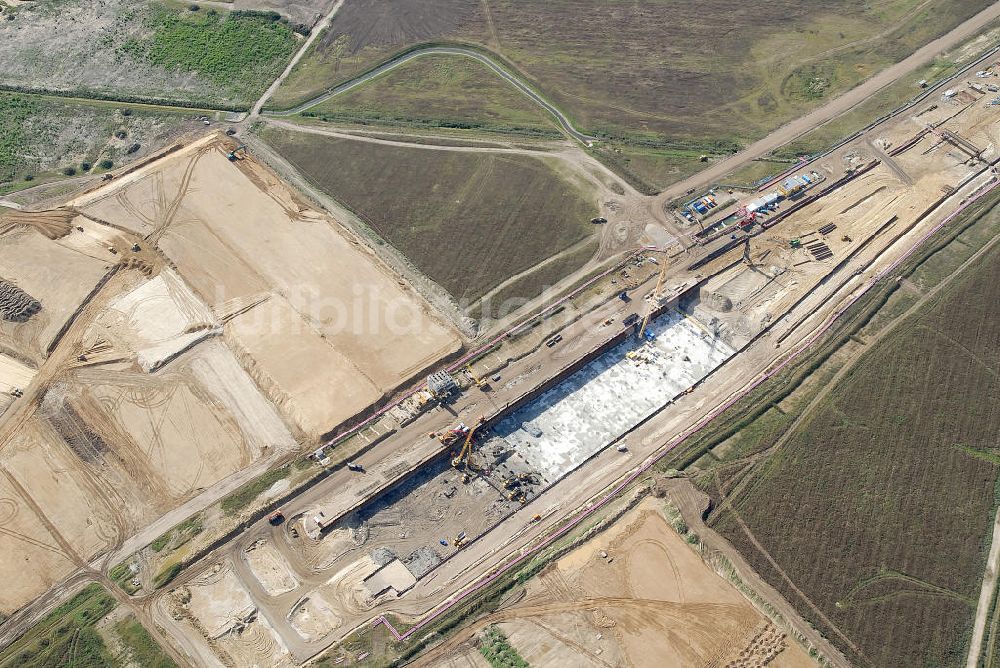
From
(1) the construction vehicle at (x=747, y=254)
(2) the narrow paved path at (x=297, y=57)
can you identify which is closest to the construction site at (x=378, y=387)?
(1) the construction vehicle at (x=747, y=254)

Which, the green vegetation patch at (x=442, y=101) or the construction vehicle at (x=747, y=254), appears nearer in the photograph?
the construction vehicle at (x=747, y=254)

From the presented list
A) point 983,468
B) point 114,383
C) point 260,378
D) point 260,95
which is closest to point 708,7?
point 260,95

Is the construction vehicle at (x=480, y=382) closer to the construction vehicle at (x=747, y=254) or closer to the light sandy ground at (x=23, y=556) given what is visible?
the construction vehicle at (x=747, y=254)

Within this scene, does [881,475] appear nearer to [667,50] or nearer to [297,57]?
[667,50]

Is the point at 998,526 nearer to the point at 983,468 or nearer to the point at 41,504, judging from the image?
the point at 983,468

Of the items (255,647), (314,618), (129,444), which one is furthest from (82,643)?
(314,618)

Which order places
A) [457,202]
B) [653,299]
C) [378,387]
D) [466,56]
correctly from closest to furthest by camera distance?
1. [378,387]
2. [653,299]
3. [457,202]
4. [466,56]

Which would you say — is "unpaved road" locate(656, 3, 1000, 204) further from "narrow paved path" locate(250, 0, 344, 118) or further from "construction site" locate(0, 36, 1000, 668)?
"narrow paved path" locate(250, 0, 344, 118)

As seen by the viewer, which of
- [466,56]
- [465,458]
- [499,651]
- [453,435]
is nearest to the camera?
[499,651]
